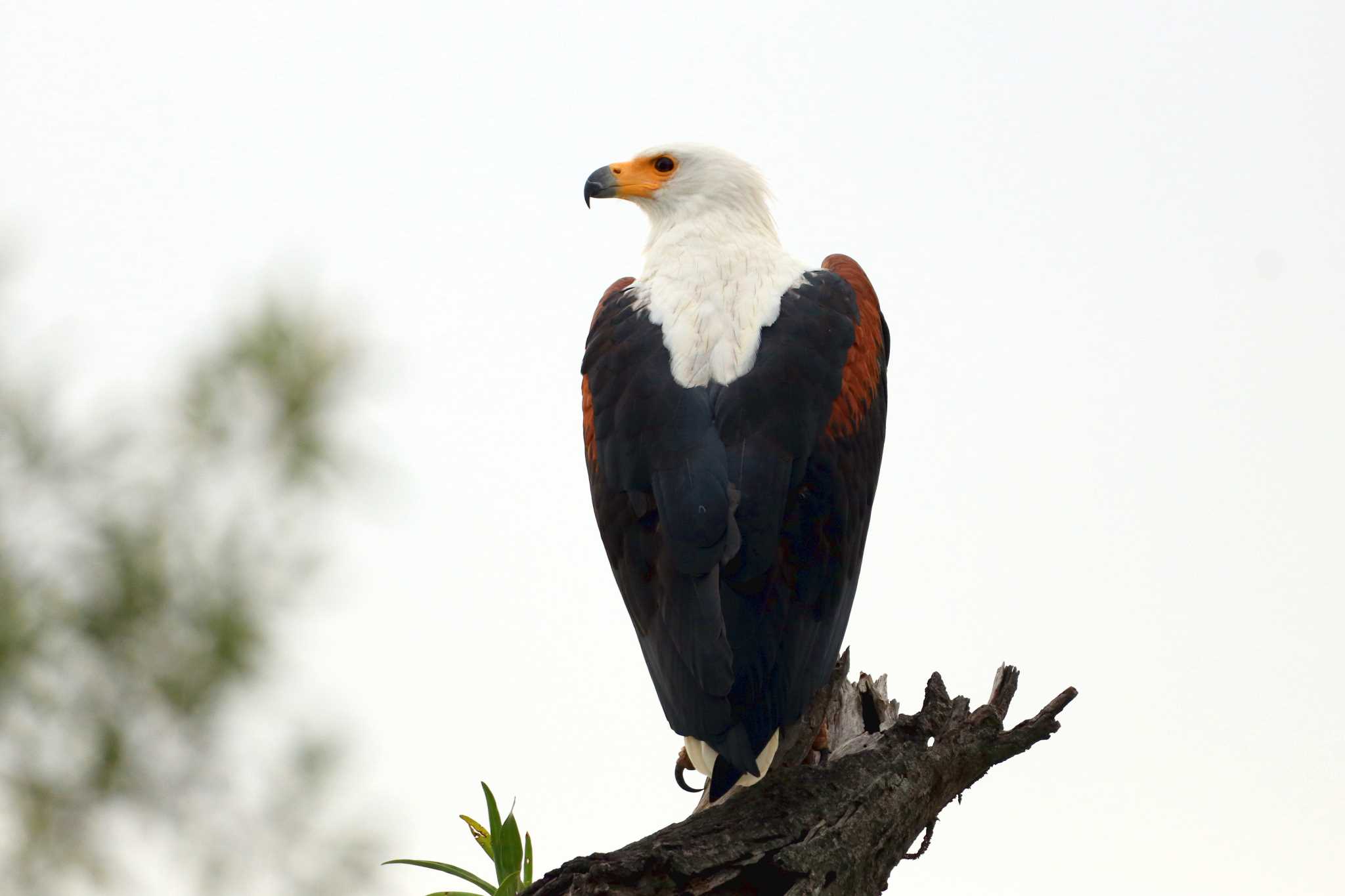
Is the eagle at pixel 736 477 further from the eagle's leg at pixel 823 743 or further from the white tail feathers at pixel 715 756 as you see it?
the eagle's leg at pixel 823 743

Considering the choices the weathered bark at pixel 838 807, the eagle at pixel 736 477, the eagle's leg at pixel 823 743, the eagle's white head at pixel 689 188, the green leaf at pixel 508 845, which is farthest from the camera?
the eagle's white head at pixel 689 188

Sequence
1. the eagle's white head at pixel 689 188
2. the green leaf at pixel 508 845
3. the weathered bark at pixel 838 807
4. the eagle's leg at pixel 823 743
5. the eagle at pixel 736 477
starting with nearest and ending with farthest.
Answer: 1. the weathered bark at pixel 838 807
2. the eagle at pixel 736 477
3. the green leaf at pixel 508 845
4. the eagle's leg at pixel 823 743
5. the eagle's white head at pixel 689 188

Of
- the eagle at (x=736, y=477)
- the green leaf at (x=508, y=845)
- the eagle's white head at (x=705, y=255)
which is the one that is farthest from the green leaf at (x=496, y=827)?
the eagle's white head at (x=705, y=255)

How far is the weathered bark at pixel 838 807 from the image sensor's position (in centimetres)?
373

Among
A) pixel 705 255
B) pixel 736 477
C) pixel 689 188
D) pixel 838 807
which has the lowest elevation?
pixel 838 807

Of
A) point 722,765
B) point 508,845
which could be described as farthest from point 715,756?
point 508,845

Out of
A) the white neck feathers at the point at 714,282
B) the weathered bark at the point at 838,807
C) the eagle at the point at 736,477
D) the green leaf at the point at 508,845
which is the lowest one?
the weathered bark at the point at 838,807

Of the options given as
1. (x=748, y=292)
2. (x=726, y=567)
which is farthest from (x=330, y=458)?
(x=726, y=567)

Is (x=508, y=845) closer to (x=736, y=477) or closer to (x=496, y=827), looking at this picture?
(x=496, y=827)

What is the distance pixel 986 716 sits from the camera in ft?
15.7

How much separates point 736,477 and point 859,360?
799 mm

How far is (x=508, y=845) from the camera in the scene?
15.0ft

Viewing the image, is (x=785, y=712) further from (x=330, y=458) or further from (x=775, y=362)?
(x=330, y=458)

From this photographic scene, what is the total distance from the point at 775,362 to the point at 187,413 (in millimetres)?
5041
